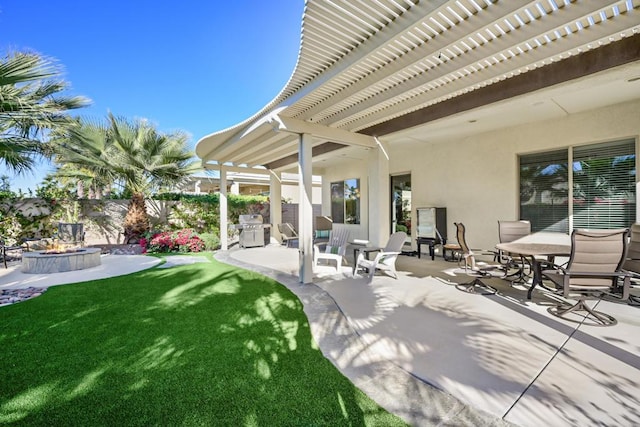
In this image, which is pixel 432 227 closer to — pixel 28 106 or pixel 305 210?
pixel 305 210

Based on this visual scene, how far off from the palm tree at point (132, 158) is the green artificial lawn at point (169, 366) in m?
6.16

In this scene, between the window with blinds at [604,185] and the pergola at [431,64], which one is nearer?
the pergola at [431,64]

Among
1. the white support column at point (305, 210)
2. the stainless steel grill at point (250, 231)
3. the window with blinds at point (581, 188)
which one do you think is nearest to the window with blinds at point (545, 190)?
the window with blinds at point (581, 188)

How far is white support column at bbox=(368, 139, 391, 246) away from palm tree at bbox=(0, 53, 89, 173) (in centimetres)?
645

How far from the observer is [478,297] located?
15.6 feet

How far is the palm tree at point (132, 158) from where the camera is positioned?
30.1 ft

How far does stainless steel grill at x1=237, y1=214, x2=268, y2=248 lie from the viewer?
430 inches

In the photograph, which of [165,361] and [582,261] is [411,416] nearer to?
[165,361]

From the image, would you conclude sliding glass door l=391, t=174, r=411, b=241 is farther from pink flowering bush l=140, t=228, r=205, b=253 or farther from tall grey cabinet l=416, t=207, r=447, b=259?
pink flowering bush l=140, t=228, r=205, b=253

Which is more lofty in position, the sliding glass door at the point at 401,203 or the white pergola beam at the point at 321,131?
the white pergola beam at the point at 321,131

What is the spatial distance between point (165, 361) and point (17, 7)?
39.8 feet

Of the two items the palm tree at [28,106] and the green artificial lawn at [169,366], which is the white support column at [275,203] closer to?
the palm tree at [28,106]

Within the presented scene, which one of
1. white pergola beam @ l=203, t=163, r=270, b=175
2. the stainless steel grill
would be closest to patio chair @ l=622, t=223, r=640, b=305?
the stainless steel grill

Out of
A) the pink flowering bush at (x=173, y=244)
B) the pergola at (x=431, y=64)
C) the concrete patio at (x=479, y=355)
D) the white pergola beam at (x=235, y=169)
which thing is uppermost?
the pergola at (x=431, y=64)
